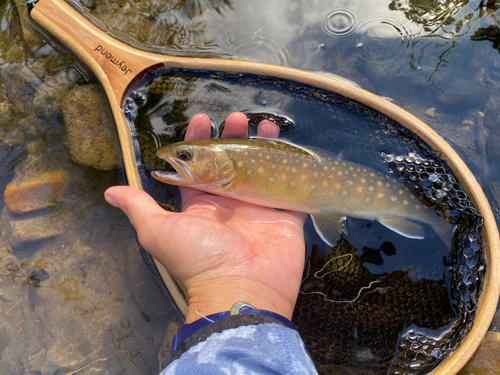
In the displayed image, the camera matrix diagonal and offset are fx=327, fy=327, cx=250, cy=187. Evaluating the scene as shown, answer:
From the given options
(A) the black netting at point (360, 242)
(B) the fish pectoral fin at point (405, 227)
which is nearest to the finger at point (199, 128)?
(A) the black netting at point (360, 242)

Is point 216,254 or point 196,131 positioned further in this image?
point 196,131

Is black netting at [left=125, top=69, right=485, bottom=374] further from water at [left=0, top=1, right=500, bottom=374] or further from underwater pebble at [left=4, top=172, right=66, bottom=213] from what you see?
underwater pebble at [left=4, top=172, right=66, bottom=213]

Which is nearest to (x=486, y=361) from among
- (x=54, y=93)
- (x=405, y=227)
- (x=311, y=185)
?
(x=405, y=227)

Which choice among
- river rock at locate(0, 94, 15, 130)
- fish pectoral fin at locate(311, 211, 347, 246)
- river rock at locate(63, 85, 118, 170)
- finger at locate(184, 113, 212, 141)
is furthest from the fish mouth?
river rock at locate(0, 94, 15, 130)

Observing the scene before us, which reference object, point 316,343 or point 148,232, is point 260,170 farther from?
point 316,343

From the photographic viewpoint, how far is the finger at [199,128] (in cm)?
263

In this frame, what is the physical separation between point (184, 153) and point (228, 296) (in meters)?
1.09

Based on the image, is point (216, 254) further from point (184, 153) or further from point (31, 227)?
point (31, 227)

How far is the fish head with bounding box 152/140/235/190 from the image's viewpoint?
246 cm

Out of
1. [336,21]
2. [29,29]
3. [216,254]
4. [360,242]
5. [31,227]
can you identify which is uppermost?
[336,21]

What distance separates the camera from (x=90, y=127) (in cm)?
295

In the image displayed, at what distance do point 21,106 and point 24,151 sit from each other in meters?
0.45

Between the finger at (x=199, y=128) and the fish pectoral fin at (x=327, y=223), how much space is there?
1.11 m

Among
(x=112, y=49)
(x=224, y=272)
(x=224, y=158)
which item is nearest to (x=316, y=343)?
(x=224, y=272)
